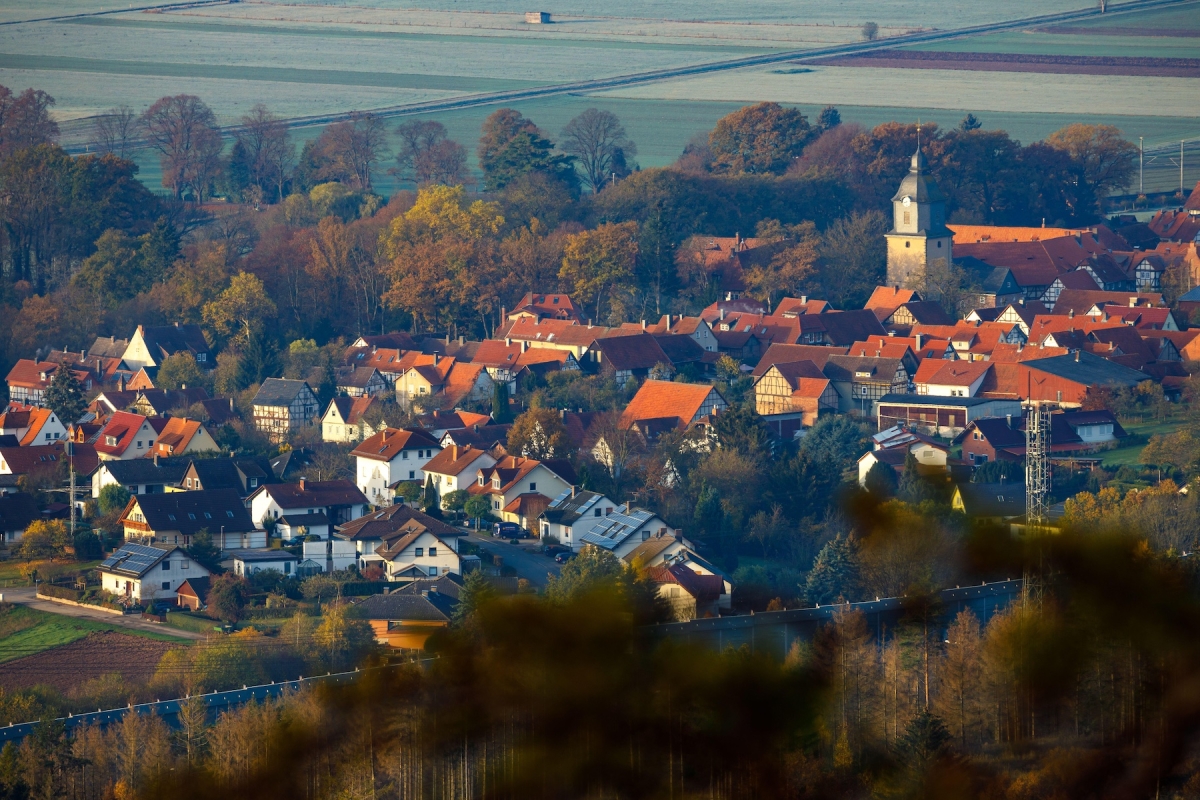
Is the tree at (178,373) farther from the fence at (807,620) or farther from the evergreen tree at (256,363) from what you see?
the fence at (807,620)

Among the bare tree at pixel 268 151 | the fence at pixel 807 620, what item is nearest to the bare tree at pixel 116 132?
the bare tree at pixel 268 151

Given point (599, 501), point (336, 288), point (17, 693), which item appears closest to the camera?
point (17, 693)

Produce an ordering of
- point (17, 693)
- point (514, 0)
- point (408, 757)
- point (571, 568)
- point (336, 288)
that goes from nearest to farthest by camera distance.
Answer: point (408, 757) < point (17, 693) < point (571, 568) < point (336, 288) < point (514, 0)

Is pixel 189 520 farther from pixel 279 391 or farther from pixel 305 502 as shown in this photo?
pixel 279 391

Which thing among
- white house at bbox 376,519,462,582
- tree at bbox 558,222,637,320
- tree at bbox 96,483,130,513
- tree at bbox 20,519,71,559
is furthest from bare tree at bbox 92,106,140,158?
white house at bbox 376,519,462,582

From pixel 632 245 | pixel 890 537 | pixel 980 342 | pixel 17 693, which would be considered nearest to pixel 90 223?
pixel 632 245

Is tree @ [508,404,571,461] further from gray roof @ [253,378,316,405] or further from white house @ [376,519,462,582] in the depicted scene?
gray roof @ [253,378,316,405]

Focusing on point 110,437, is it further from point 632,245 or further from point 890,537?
point 890,537
